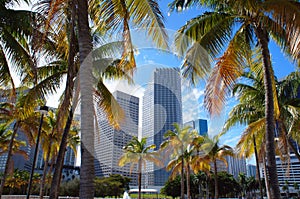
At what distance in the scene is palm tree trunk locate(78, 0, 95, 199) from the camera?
4219mm

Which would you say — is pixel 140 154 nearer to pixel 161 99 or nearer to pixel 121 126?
pixel 121 126

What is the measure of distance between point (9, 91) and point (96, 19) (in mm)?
6083

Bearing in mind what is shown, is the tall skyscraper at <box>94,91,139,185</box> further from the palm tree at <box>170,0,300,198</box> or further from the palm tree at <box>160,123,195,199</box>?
the palm tree at <box>160,123,195,199</box>

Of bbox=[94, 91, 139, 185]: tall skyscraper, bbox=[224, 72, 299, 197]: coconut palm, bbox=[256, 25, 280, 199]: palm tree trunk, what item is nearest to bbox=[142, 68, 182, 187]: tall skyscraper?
bbox=[94, 91, 139, 185]: tall skyscraper

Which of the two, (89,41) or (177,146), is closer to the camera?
(89,41)

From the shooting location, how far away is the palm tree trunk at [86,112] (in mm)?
4219

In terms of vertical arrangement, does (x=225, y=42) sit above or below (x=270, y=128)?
above

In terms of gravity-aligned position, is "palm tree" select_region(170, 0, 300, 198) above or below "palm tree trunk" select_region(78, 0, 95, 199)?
above

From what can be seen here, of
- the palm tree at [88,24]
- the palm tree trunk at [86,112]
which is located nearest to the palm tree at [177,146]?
the palm tree at [88,24]

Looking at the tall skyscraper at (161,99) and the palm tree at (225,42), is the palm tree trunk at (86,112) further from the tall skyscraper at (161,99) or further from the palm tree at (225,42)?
the palm tree at (225,42)

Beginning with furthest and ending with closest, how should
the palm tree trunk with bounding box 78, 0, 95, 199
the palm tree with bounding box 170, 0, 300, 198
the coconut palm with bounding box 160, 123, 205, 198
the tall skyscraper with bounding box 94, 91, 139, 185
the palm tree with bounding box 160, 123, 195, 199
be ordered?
the coconut palm with bounding box 160, 123, 205, 198, the palm tree with bounding box 160, 123, 195, 199, the tall skyscraper with bounding box 94, 91, 139, 185, the palm tree with bounding box 170, 0, 300, 198, the palm tree trunk with bounding box 78, 0, 95, 199

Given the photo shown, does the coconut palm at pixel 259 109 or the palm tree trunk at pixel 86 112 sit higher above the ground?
the coconut palm at pixel 259 109

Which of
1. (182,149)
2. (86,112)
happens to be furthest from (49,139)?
(86,112)

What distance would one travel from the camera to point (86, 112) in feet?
→ 15.3
